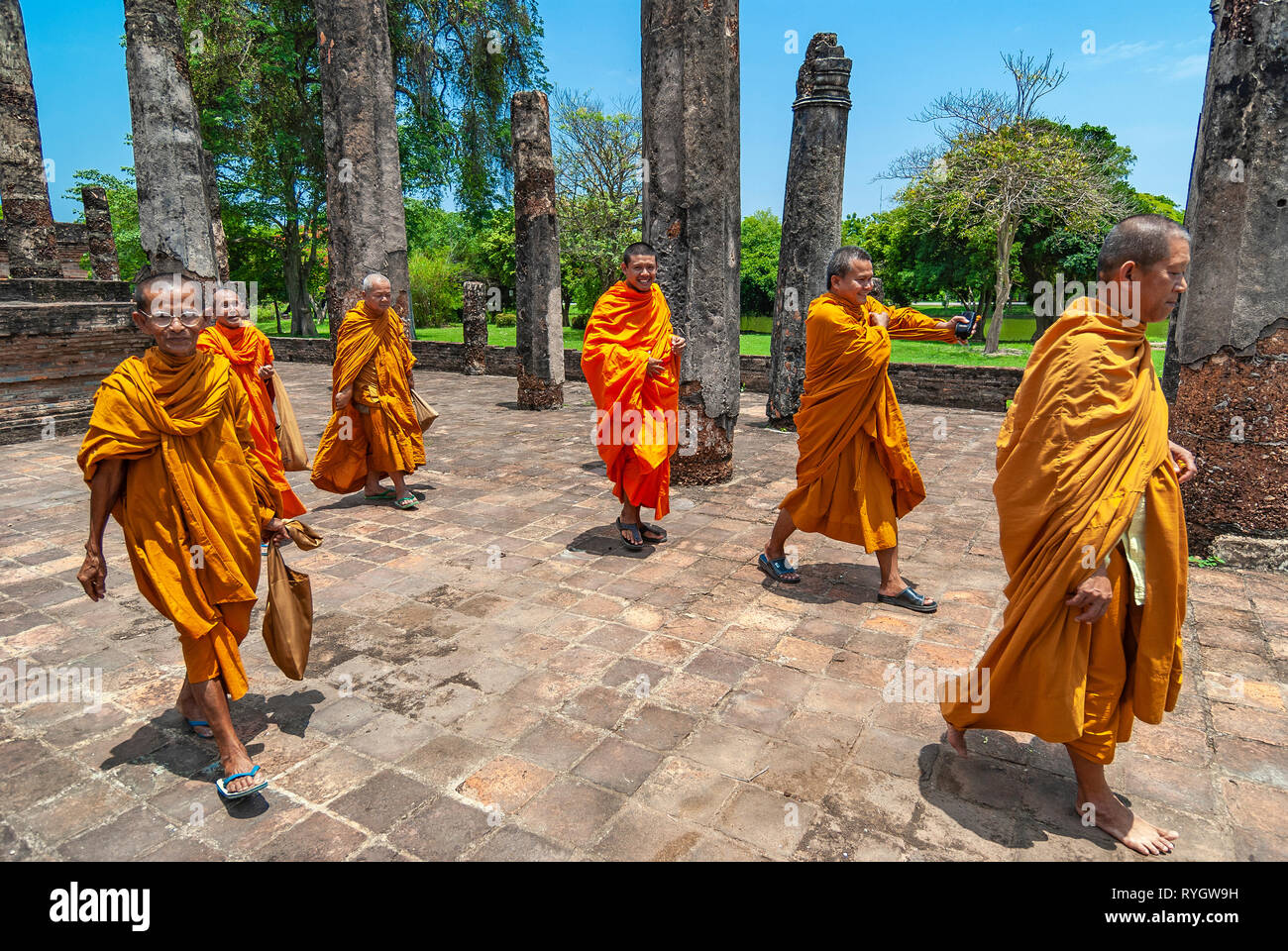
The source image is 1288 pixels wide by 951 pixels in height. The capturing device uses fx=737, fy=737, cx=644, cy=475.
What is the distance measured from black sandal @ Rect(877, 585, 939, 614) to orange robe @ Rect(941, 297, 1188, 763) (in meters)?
1.81

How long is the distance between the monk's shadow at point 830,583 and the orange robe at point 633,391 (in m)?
1.02

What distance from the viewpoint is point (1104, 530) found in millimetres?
2322

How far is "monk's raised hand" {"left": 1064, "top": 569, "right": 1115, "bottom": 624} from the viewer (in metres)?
2.33

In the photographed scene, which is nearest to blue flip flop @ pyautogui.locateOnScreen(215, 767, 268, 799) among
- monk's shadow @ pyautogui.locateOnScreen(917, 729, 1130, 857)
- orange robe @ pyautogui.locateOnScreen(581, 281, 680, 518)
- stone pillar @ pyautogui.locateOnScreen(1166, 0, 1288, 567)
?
monk's shadow @ pyautogui.locateOnScreen(917, 729, 1130, 857)

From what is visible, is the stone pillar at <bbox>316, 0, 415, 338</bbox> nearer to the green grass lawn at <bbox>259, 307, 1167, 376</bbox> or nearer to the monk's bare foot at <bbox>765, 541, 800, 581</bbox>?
the green grass lawn at <bbox>259, 307, 1167, 376</bbox>

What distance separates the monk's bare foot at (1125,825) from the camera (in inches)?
96.3

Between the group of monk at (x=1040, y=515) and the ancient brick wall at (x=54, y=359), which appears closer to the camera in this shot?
the group of monk at (x=1040, y=515)

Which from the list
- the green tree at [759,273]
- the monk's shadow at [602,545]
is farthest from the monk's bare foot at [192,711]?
the green tree at [759,273]

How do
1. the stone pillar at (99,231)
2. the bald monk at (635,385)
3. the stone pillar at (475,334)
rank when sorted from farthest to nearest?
the stone pillar at (99,231), the stone pillar at (475,334), the bald monk at (635,385)

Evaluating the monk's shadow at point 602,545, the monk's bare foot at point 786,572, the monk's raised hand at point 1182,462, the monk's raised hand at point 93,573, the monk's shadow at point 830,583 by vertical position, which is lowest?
the monk's shadow at point 830,583

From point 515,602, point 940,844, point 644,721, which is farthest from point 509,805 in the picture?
point 515,602

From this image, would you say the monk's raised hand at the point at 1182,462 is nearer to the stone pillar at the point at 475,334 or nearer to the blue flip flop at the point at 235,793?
the blue flip flop at the point at 235,793
